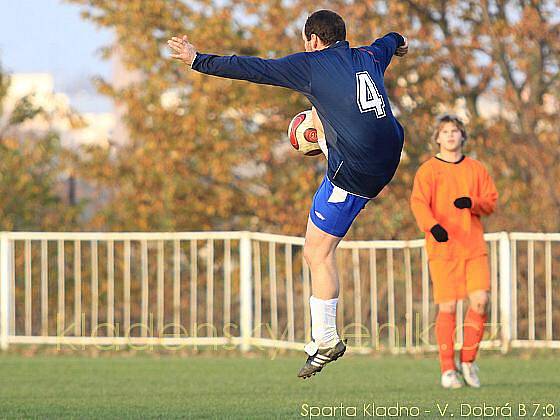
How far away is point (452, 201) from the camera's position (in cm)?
903

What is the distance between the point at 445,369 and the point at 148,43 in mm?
8838

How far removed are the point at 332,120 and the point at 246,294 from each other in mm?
6721

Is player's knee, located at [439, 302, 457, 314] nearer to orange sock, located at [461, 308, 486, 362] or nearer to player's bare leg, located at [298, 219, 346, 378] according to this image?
orange sock, located at [461, 308, 486, 362]

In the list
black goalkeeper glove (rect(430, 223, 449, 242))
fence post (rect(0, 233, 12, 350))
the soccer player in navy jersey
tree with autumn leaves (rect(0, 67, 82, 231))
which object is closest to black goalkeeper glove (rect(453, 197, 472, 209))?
black goalkeeper glove (rect(430, 223, 449, 242))

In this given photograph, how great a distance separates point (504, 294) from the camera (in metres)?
12.3

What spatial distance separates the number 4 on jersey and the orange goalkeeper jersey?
8.89ft

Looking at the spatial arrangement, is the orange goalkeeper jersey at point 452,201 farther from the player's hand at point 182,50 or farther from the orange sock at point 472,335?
the player's hand at point 182,50

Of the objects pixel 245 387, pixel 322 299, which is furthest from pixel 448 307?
pixel 322 299

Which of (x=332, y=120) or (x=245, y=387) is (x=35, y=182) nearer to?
(x=245, y=387)

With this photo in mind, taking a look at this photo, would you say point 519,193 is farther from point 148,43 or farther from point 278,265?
point 148,43

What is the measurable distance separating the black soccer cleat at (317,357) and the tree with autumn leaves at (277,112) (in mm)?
7970

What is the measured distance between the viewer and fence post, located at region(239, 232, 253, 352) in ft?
41.7

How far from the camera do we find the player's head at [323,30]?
21.2 feet

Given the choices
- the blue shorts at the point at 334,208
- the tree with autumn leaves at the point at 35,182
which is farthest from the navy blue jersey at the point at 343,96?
the tree with autumn leaves at the point at 35,182
